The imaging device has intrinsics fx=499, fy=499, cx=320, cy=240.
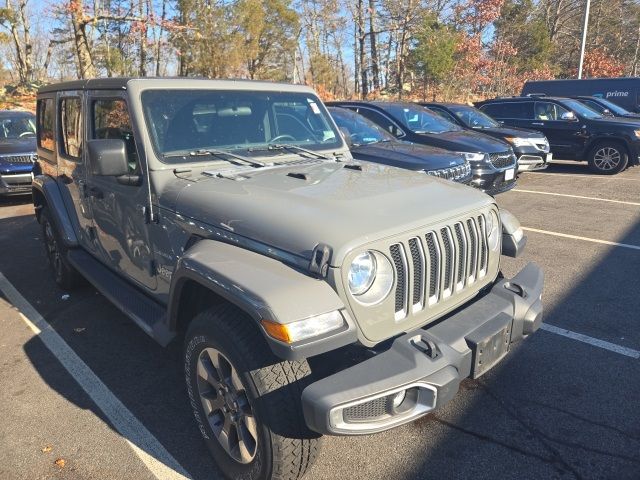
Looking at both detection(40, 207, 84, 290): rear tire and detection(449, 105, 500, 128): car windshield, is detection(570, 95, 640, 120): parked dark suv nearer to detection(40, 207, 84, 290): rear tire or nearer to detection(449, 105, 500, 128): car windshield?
A: detection(449, 105, 500, 128): car windshield

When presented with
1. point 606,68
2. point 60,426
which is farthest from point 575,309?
point 606,68

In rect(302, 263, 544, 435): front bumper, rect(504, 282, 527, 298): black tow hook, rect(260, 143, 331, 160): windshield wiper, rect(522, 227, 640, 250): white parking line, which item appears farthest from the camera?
rect(522, 227, 640, 250): white parking line

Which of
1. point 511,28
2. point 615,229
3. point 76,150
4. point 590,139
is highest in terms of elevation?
point 511,28

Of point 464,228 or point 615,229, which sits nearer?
point 464,228

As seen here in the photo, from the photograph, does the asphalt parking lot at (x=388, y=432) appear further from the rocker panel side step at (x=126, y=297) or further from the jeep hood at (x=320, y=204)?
the jeep hood at (x=320, y=204)

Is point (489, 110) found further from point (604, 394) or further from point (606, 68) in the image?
point (606, 68)

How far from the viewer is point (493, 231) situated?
9.83 ft

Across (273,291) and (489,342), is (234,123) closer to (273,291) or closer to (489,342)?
(273,291)

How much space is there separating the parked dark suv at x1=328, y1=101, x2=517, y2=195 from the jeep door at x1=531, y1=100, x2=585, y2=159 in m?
4.10

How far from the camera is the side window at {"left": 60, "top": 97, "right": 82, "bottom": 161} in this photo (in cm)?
406

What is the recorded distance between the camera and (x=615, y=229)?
22.9 feet

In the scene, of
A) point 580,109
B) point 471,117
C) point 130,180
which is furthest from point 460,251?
point 580,109

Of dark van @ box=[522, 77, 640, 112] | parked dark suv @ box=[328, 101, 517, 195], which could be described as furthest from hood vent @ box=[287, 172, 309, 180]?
dark van @ box=[522, 77, 640, 112]

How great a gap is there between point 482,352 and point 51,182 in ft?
14.0
